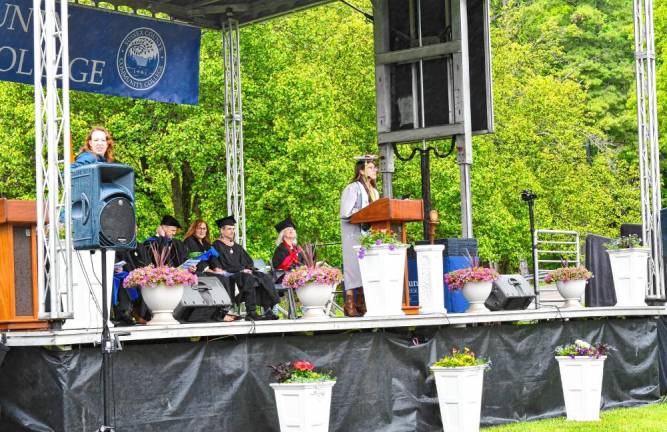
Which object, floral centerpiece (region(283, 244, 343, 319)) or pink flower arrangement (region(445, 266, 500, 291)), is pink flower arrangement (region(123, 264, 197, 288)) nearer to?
floral centerpiece (region(283, 244, 343, 319))

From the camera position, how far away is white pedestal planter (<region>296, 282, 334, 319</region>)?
11.5m

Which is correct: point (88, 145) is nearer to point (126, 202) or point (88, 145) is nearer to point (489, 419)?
point (126, 202)

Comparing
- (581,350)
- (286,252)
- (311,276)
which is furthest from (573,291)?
(311,276)

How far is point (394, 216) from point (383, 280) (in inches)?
34.1

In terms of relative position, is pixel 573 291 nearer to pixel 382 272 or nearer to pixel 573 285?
pixel 573 285

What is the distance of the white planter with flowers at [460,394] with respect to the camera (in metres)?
11.4

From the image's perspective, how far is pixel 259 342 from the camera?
10391 millimetres

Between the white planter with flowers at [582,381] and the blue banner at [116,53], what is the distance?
7019mm

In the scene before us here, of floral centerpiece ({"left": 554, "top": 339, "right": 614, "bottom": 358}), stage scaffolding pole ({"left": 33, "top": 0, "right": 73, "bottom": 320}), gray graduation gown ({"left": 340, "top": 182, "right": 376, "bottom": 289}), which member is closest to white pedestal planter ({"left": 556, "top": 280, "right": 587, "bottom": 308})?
floral centerpiece ({"left": 554, "top": 339, "right": 614, "bottom": 358})

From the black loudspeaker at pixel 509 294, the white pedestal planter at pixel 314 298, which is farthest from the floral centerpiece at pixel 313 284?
the black loudspeaker at pixel 509 294

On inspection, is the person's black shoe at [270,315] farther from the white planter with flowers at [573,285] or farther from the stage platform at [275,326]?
the white planter with flowers at [573,285]

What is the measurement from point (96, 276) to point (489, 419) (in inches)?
184

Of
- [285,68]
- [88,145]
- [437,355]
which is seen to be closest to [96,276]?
[88,145]

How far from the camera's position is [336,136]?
27.6m
